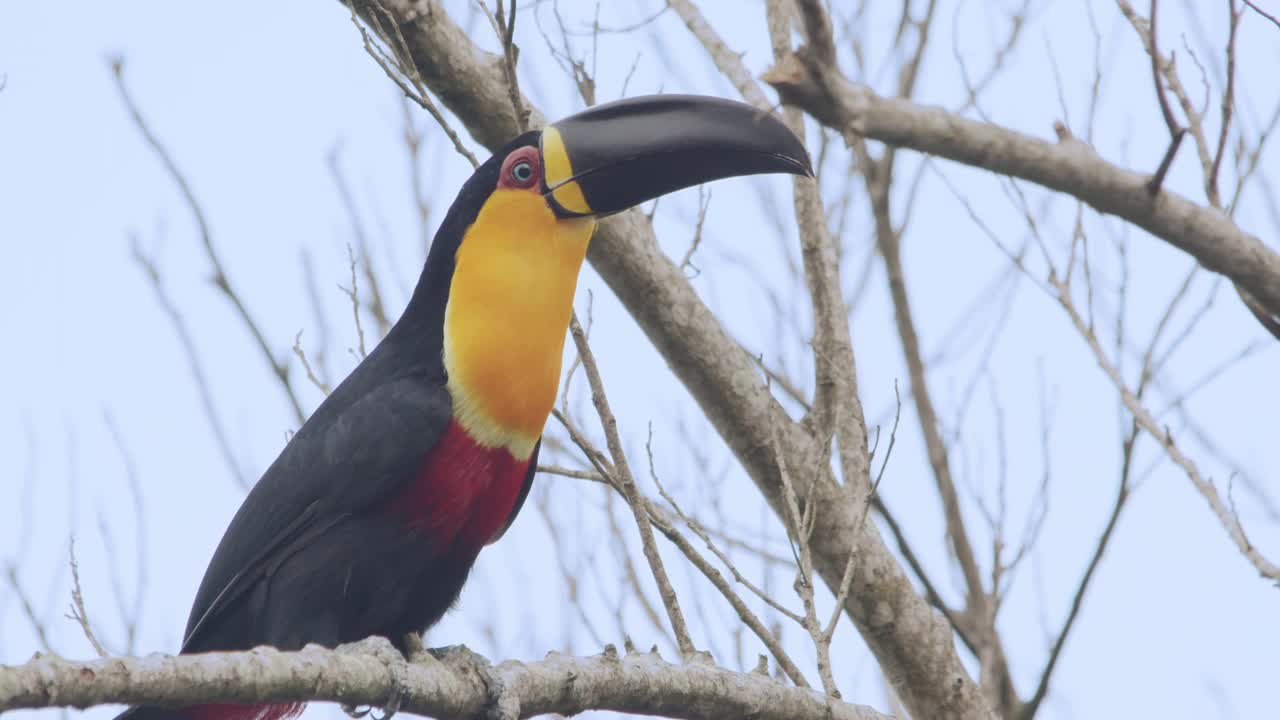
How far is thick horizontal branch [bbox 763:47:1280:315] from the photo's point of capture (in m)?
3.29

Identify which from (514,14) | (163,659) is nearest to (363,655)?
(163,659)

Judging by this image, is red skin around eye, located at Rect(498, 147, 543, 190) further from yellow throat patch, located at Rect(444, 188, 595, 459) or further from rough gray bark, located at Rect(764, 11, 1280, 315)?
rough gray bark, located at Rect(764, 11, 1280, 315)

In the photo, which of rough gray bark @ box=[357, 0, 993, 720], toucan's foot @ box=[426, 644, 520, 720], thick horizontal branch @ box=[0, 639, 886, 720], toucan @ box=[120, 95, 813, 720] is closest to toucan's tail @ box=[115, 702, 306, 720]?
toucan @ box=[120, 95, 813, 720]

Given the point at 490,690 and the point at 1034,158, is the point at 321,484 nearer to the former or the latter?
the point at 490,690

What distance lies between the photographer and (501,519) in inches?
197

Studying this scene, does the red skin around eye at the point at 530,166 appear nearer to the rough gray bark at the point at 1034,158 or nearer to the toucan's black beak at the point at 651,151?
the toucan's black beak at the point at 651,151

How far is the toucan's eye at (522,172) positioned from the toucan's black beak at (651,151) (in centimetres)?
6

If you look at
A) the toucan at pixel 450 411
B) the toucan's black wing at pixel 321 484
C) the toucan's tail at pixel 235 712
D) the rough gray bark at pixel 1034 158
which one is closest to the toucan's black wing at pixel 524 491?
the toucan at pixel 450 411

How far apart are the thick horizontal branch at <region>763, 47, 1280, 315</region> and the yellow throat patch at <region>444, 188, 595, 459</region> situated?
→ 1.76 meters

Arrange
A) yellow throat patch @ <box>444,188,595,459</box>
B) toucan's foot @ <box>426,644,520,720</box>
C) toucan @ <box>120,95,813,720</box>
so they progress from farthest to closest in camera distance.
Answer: yellow throat patch @ <box>444,188,595,459</box>, toucan @ <box>120,95,813,720</box>, toucan's foot @ <box>426,644,520,720</box>

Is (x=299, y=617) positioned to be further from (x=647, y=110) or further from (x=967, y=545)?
(x=967, y=545)

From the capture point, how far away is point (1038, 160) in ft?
11.8

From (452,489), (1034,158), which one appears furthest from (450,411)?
(1034,158)

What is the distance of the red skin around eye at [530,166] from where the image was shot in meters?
5.07
